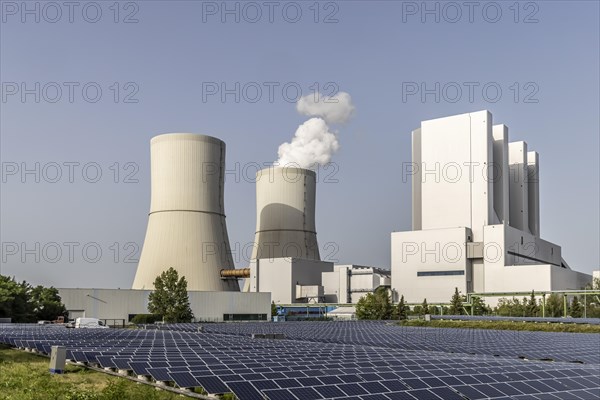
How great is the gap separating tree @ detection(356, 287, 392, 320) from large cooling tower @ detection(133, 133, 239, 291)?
52.4 ft

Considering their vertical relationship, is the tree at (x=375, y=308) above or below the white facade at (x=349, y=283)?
below

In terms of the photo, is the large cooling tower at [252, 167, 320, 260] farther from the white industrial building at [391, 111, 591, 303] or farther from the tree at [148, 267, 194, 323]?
the tree at [148, 267, 194, 323]

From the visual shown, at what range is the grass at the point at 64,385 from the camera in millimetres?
12461

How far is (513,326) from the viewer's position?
4559 centimetres

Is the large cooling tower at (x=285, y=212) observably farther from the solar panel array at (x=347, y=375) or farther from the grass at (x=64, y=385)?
the grass at (x=64, y=385)

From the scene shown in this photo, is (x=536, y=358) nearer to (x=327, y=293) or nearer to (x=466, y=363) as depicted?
(x=466, y=363)

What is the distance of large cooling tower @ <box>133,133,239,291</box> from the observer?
5562 cm

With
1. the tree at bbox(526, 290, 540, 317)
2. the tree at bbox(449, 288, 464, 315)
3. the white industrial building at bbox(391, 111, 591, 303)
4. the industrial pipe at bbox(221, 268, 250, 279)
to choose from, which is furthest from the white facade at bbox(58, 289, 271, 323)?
the tree at bbox(526, 290, 540, 317)


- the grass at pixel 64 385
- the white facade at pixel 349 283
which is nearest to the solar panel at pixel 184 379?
the grass at pixel 64 385

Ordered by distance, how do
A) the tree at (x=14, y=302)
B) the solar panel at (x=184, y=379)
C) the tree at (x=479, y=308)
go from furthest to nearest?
the tree at (x=479, y=308)
the tree at (x=14, y=302)
the solar panel at (x=184, y=379)

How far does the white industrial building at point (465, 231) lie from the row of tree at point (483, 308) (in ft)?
9.33

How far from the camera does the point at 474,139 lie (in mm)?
71812

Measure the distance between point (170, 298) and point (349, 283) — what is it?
94.2 feet

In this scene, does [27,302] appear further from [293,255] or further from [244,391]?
[244,391]
